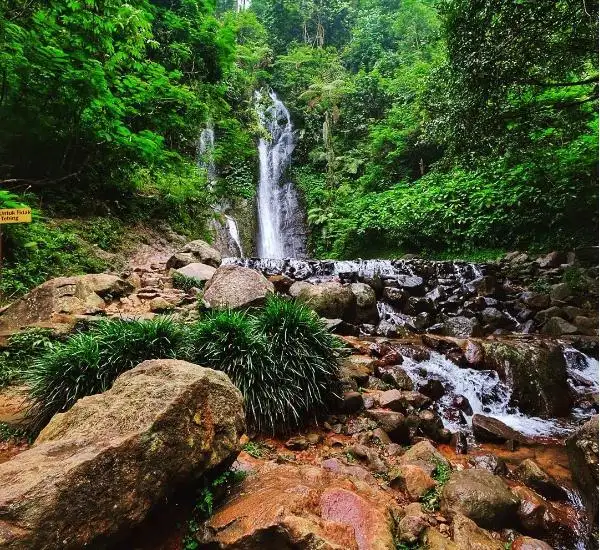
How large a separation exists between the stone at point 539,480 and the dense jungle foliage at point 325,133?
5214 mm

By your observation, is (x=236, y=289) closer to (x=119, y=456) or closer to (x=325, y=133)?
(x=119, y=456)

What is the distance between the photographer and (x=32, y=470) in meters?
1.91

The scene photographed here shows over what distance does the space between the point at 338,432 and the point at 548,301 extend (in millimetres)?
7139

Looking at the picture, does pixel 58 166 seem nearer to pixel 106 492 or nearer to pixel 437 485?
pixel 106 492

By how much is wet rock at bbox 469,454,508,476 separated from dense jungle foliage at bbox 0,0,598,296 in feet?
17.3

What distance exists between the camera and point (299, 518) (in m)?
2.20

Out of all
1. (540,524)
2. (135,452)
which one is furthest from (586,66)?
(135,452)

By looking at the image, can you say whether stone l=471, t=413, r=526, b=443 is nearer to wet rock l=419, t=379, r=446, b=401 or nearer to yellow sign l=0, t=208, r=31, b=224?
wet rock l=419, t=379, r=446, b=401

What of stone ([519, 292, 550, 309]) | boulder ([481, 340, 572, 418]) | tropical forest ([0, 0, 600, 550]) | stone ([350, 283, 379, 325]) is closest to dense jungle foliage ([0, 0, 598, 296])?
tropical forest ([0, 0, 600, 550])

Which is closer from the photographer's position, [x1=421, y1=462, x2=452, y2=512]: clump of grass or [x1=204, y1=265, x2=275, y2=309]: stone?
[x1=421, y1=462, x2=452, y2=512]: clump of grass

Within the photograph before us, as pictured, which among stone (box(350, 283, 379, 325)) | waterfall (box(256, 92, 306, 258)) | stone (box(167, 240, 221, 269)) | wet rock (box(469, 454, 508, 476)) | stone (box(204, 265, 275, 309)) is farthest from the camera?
waterfall (box(256, 92, 306, 258))

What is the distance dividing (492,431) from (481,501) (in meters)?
2.05

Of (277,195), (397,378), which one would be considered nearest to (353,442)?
(397,378)

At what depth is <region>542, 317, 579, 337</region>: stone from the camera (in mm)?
7402
